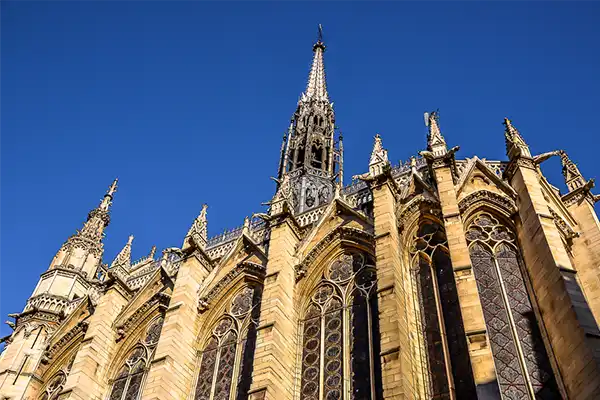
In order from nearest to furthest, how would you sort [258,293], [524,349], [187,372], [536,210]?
[524,349] < [536,210] < [187,372] < [258,293]

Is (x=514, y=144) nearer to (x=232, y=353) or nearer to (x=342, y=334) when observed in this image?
(x=342, y=334)

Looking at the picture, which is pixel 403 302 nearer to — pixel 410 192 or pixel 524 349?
pixel 524 349

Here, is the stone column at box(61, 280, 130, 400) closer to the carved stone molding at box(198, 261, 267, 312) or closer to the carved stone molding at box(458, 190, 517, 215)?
the carved stone molding at box(198, 261, 267, 312)

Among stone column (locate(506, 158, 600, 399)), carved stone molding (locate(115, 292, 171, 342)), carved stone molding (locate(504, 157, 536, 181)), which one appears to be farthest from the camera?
carved stone molding (locate(115, 292, 171, 342))

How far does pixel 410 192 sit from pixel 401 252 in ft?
6.93

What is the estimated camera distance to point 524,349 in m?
12.2

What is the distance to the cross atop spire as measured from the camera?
31.5m

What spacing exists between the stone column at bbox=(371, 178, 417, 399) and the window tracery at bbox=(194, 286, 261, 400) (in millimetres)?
4247

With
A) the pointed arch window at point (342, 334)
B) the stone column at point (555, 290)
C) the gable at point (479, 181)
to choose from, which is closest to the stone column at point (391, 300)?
the pointed arch window at point (342, 334)

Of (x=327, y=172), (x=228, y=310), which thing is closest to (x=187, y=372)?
(x=228, y=310)

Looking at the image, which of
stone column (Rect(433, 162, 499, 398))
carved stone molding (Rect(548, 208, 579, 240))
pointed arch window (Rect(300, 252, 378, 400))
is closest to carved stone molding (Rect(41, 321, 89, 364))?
pointed arch window (Rect(300, 252, 378, 400))

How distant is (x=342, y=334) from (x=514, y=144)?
21.3ft

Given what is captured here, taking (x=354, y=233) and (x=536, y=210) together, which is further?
(x=354, y=233)

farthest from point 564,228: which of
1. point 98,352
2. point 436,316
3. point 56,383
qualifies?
point 56,383
